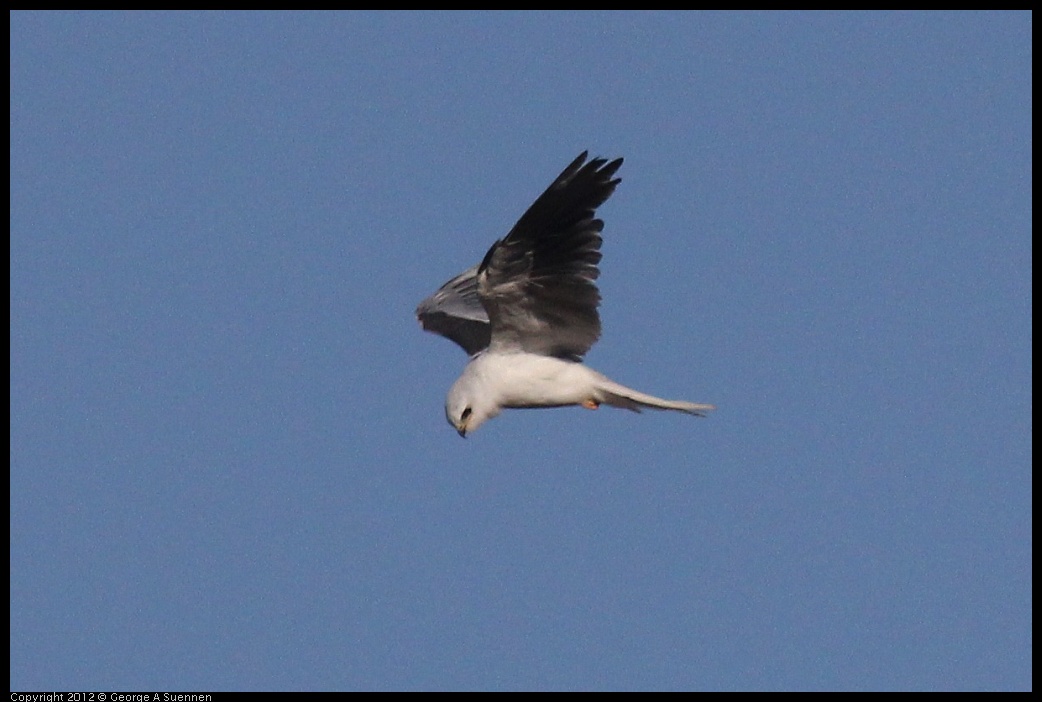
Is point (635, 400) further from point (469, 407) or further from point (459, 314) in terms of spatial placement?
point (459, 314)

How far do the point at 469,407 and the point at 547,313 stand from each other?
833 millimetres

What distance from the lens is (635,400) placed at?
35.7 feet

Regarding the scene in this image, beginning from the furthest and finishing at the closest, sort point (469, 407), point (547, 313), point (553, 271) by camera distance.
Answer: point (469, 407)
point (547, 313)
point (553, 271)

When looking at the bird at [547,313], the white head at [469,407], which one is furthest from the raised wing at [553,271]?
the white head at [469,407]

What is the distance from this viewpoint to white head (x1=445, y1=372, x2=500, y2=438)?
36.2ft

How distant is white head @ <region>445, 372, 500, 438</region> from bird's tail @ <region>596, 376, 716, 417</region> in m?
0.73

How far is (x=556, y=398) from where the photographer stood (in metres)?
11.0

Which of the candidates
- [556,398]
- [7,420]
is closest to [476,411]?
[556,398]

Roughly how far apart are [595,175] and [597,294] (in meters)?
0.91

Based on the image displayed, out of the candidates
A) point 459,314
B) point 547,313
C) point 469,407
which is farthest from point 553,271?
point 459,314

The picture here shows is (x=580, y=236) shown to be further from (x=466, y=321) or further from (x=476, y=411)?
(x=466, y=321)

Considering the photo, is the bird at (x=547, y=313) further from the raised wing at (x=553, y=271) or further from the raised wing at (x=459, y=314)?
the raised wing at (x=459, y=314)

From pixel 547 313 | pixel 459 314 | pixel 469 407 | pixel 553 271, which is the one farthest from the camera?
pixel 459 314

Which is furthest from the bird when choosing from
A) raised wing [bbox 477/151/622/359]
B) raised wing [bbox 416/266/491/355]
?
raised wing [bbox 416/266/491/355]
